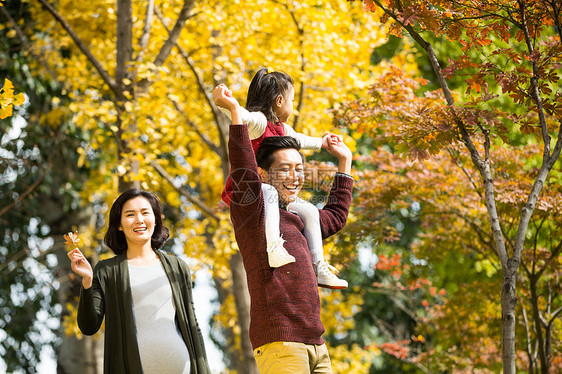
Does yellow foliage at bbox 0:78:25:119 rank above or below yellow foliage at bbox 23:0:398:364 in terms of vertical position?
below

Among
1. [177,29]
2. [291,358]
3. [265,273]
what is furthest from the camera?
[177,29]

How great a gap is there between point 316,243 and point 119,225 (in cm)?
93

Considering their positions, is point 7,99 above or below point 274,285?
above

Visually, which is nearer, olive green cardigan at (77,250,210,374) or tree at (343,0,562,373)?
olive green cardigan at (77,250,210,374)

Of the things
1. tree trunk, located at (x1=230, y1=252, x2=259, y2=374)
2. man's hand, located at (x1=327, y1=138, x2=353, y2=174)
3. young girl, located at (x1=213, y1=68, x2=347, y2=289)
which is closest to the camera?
young girl, located at (x1=213, y1=68, x2=347, y2=289)

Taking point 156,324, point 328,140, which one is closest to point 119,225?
point 156,324

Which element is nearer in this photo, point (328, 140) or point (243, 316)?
point (328, 140)

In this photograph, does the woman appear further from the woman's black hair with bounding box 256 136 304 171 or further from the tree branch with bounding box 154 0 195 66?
the tree branch with bounding box 154 0 195 66

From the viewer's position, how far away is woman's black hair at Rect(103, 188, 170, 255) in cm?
302

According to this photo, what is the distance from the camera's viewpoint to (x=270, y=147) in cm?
270

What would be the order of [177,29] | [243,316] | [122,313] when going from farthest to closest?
[243,316] < [177,29] < [122,313]

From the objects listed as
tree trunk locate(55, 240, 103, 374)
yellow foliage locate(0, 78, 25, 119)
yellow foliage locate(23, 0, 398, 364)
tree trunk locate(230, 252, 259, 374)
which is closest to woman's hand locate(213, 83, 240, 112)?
yellow foliage locate(0, 78, 25, 119)

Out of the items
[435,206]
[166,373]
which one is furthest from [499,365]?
[166,373]

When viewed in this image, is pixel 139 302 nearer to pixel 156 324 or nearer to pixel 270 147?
pixel 156 324
